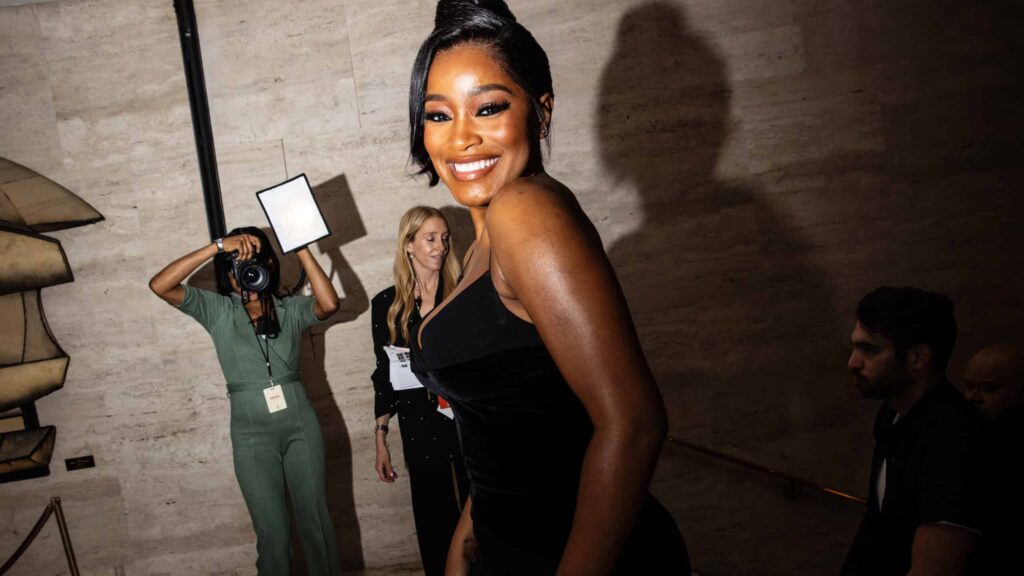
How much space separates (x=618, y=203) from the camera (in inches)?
158

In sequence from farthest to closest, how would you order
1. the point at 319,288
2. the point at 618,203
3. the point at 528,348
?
the point at 618,203, the point at 319,288, the point at 528,348

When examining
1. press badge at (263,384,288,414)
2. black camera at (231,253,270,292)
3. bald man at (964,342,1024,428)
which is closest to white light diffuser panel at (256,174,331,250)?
black camera at (231,253,270,292)

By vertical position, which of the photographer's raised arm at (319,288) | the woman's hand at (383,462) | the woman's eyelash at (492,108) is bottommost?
the woman's hand at (383,462)

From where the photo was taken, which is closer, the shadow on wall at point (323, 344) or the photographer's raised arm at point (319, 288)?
the photographer's raised arm at point (319, 288)

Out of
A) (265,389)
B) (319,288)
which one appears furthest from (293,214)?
(265,389)

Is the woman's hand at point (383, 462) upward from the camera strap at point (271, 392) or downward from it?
downward

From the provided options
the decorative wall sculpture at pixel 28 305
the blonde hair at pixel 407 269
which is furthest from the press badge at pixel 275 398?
the decorative wall sculpture at pixel 28 305

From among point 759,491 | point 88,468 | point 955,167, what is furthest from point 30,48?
point 955,167

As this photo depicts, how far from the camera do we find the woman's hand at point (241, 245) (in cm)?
343

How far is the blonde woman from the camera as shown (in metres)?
3.24

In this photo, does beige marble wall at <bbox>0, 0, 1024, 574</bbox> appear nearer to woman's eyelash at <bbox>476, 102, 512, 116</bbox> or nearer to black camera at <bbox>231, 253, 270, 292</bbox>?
black camera at <bbox>231, 253, 270, 292</bbox>

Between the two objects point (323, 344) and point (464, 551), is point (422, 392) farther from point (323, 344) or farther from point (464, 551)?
point (464, 551)

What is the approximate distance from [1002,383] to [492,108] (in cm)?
242

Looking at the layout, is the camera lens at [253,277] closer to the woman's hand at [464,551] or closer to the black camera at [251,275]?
the black camera at [251,275]
